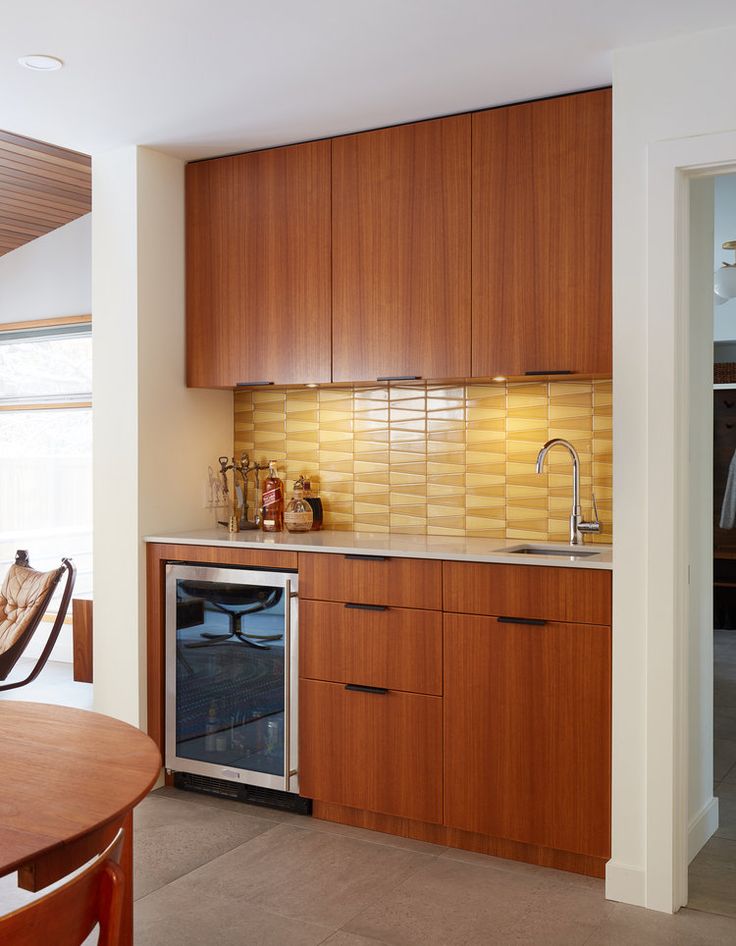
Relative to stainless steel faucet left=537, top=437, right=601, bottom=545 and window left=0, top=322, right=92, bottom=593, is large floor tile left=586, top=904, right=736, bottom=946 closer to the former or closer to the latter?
stainless steel faucet left=537, top=437, right=601, bottom=545

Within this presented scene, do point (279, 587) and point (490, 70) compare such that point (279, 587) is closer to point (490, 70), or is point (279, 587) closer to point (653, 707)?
point (653, 707)

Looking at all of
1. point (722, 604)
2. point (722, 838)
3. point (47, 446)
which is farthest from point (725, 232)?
point (722, 838)

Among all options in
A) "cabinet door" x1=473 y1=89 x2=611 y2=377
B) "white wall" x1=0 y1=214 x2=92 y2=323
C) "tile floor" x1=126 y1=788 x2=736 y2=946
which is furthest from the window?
"cabinet door" x1=473 y1=89 x2=611 y2=377

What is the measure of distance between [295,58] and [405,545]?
1.68 m

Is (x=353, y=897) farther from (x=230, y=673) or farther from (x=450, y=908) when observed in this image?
(x=230, y=673)

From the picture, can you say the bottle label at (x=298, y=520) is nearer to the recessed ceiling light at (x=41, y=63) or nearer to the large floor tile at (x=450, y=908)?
the large floor tile at (x=450, y=908)

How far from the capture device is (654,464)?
2891 millimetres

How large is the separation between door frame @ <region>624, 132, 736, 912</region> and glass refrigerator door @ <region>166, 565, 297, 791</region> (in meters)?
1.33

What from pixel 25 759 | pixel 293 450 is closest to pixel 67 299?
pixel 293 450

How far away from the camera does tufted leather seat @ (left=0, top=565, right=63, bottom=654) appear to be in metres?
3.77

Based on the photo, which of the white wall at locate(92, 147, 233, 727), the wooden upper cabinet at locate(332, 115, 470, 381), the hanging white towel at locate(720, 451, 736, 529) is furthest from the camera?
the hanging white towel at locate(720, 451, 736, 529)

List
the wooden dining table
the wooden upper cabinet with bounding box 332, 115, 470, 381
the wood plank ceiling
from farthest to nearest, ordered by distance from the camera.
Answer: the wood plank ceiling, the wooden upper cabinet with bounding box 332, 115, 470, 381, the wooden dining table

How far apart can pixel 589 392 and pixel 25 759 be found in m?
2.52

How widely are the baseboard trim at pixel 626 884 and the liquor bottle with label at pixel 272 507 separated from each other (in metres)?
1.95
